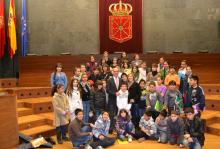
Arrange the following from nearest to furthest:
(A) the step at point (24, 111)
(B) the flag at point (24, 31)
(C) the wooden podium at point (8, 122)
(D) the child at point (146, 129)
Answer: (C) the wooden podium at point (8, 122) < (D) the child at point (146, 129) < (A) the step at point (24, 111) < (B) the flag at point (24, 31)

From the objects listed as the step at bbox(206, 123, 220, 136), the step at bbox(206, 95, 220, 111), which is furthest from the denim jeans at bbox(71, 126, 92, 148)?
the step at bbox(206, 95, 220, 111)

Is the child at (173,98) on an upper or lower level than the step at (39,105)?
upper

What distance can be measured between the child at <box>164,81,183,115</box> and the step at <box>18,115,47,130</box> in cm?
294

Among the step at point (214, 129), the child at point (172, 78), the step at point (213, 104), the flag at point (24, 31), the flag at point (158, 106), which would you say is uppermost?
the flag at point (24, 31)

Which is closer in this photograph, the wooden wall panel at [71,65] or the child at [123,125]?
the child at [123,125]

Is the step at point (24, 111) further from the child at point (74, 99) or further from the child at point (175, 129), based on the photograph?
the child at point (175, 129)

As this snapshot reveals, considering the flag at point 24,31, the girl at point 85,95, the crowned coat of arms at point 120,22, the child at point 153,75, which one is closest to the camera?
the girl at point 85,95

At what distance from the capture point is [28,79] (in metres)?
11.8

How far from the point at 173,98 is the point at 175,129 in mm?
754

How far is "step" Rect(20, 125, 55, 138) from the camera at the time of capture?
775cm

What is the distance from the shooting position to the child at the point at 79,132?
697 cm

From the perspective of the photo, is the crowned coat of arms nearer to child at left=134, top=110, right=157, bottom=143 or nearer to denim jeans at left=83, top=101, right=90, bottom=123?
denim jeans at left=83, top=101, right=90, bottom=123

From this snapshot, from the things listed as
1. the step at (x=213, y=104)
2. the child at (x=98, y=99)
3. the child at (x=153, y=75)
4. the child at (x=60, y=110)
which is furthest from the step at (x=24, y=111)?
the step at (x=213, y=104)

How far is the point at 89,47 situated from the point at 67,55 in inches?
74.1
